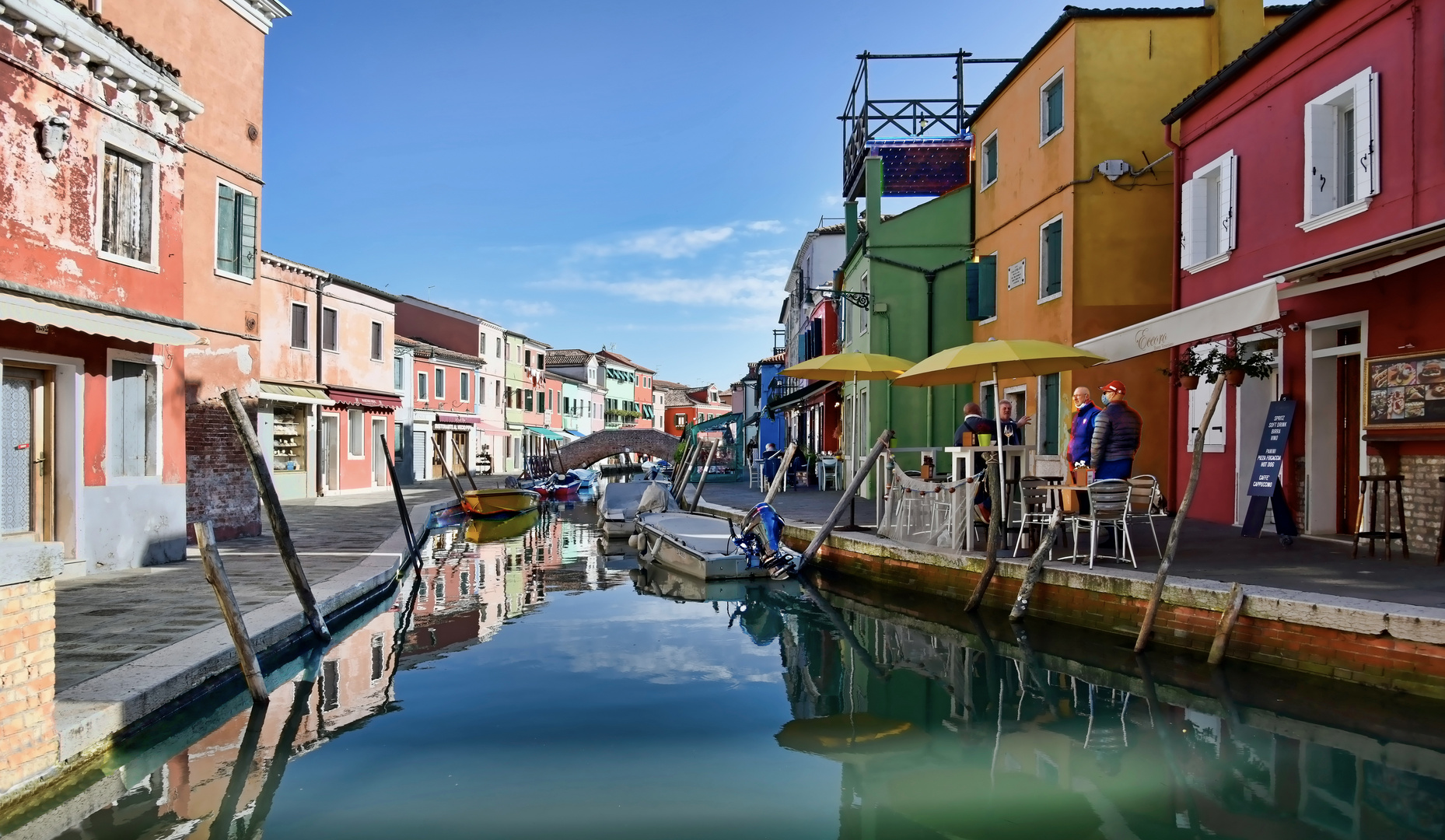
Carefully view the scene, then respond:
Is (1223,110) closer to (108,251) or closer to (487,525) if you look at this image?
(108,251)

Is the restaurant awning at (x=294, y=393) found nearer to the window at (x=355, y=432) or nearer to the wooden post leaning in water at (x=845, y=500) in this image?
the window at (x=355, y=432)

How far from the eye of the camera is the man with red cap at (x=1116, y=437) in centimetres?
870

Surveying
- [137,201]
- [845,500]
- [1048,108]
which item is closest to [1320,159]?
[1048,108]

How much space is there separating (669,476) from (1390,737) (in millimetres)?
32615

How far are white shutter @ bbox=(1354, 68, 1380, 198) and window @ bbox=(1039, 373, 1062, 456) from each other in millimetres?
5319

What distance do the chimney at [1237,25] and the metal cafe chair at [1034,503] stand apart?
7.97m

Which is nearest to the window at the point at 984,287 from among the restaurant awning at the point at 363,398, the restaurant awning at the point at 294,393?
the restaurant awning at the point at 294,393


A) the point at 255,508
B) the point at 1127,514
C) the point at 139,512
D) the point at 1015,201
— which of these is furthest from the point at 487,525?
the point at 1127,514

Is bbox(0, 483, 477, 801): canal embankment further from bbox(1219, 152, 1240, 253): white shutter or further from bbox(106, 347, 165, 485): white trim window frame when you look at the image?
bbox(1219, 152, 1240, 253): white shutter

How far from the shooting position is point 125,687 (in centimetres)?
527

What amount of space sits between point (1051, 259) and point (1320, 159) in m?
4.81

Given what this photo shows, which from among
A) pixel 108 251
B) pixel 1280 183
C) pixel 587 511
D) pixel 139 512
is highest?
pixel 1280 183

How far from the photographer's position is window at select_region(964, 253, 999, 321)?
16547mm

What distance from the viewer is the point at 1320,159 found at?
960cm
